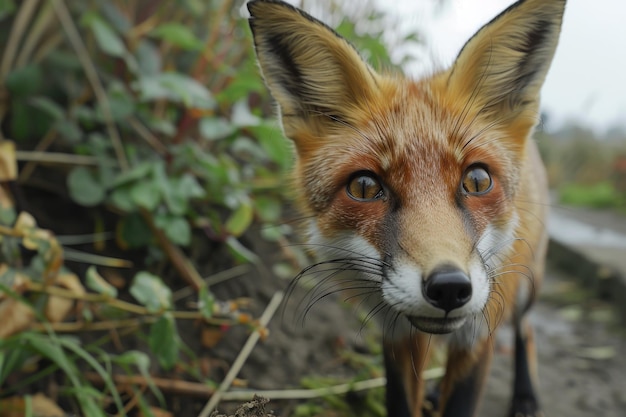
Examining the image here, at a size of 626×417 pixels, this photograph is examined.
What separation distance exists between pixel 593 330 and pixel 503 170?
290cm

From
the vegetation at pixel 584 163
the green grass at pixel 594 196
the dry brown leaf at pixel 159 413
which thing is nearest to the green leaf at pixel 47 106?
the dry brown leaf at pixel 159 413

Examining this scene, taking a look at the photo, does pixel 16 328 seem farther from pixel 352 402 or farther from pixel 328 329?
pixel 328 329

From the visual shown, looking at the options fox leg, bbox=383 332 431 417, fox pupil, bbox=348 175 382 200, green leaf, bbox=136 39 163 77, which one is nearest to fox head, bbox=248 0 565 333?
fox pupil, bbox=348 175 382 200

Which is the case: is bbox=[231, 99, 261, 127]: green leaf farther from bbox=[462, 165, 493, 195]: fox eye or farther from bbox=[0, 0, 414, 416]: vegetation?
bbox=[462, 165, 493, 195]: fox eye

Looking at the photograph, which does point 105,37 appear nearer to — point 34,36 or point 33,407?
point 34,36

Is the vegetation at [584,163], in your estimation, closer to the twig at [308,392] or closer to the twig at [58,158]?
the twig at [308,392]

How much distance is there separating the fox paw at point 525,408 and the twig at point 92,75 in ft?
7.16

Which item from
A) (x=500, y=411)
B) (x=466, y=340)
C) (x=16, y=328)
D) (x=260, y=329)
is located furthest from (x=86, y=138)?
(x=500, y=411)

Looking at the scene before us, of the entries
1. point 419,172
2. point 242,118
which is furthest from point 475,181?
point 242,118

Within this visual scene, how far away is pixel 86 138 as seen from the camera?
2.95 meters

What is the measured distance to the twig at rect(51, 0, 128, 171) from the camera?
2.64 metres

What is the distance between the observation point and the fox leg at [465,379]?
6.32ft

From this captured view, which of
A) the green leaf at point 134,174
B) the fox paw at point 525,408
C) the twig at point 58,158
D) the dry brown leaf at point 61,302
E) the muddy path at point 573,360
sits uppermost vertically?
the twig at point 58,158

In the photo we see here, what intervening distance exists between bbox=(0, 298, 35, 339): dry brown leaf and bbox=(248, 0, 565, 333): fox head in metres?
1.04
